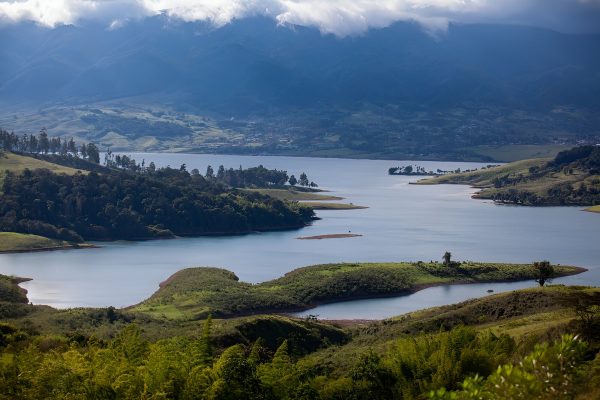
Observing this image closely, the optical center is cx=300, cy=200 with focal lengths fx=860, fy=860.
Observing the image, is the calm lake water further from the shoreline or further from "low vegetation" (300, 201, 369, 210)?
"low vegetation" (300, 201, 369, 210)

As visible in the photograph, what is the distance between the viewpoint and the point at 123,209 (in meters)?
150

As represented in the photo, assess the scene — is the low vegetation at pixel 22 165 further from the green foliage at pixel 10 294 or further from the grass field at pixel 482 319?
the grass field at pixel 482 319

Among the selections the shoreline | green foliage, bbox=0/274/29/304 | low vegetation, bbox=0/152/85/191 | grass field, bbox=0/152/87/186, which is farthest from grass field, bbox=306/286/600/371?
grass field, bbox=0/152/87/186

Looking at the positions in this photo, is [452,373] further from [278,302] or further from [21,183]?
[21,183]

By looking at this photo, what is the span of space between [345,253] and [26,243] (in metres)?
47.2

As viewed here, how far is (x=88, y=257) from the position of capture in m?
122

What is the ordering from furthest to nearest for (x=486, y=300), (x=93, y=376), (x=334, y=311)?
(x=334, y=311) → (x=486, y=300) → (x=93, y=376)

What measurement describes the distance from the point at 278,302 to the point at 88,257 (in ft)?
156

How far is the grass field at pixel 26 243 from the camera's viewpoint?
124812mm

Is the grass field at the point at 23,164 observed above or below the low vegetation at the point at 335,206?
above

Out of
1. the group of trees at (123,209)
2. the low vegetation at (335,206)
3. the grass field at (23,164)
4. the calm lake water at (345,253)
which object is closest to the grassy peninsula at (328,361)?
the calm lake water at (345,253)

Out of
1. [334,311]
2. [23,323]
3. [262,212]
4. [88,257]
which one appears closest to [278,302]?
[334,311]

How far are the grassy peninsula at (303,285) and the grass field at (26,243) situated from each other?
34.5 meters

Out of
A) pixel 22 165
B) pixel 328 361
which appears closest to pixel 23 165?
pixel 22 165
